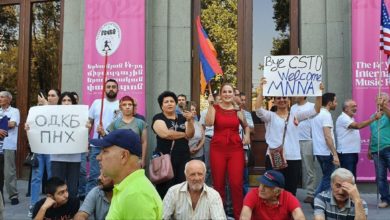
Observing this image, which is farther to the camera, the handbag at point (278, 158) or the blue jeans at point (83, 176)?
the blue jeans at point (83, 176)

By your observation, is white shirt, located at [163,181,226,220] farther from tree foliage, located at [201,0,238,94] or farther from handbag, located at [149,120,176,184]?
tree foliage, located at [201,0,238,94]

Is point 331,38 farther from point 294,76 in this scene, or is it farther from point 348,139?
point 294,76

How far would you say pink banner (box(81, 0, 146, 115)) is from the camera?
30.3 ft

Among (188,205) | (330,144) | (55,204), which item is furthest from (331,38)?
(55,204)

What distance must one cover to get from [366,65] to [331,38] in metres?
0.94

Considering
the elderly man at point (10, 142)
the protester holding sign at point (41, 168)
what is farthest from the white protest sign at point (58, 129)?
the elderly man at point (10, 142)

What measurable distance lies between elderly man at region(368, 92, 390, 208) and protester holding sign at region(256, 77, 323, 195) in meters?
1.57

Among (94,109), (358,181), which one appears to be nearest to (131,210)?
(94,109)

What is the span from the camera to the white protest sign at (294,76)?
6625 millimetres

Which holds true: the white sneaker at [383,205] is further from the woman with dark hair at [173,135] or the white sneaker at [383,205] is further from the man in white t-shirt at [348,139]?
the woman with dark hair at [173,135]

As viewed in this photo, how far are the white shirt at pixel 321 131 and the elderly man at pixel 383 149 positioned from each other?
0.75 m

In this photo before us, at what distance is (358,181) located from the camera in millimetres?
8383

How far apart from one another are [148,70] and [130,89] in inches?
Result: 22.0

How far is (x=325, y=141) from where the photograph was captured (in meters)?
7.34
